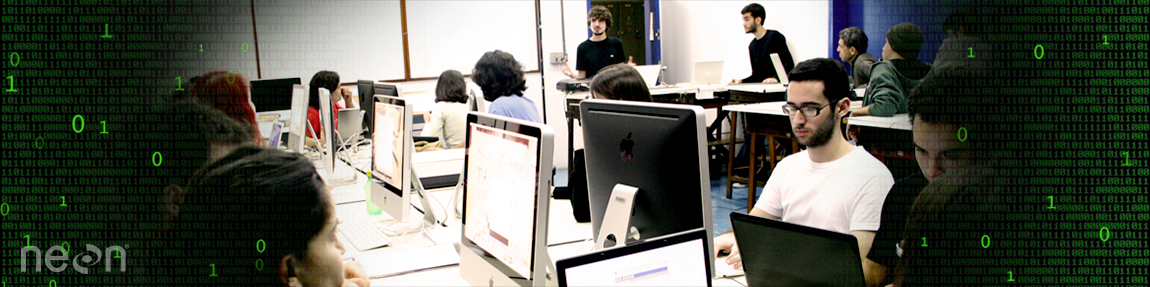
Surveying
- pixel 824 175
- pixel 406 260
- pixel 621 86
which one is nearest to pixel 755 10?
pixel 621 86

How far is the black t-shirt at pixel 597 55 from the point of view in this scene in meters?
5.52

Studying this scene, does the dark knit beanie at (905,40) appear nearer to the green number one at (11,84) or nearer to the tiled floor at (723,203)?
the tiled floor at (723,203)

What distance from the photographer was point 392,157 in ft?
6.15

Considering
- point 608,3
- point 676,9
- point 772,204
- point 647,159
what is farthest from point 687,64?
point 647,159

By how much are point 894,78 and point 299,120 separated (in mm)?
2991

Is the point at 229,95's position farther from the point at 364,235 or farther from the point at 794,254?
the point at 794,254

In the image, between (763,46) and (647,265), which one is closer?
(647,265)

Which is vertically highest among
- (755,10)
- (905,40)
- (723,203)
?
(755,10)

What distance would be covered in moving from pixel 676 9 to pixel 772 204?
6116 millimetres

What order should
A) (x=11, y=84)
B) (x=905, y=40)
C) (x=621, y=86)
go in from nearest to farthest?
(x=11, y=84)
(x=621, y=86)
(x=905, y=40)

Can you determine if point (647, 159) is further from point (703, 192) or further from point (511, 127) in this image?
point (511, 127)

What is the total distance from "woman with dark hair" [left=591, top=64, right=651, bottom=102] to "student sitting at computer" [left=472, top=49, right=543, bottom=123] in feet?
3.60

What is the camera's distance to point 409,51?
6090 mm

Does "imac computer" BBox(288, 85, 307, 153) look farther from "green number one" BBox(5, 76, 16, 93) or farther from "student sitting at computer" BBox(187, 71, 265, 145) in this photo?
"green number one" BBox(5, 76, 16, 93)
